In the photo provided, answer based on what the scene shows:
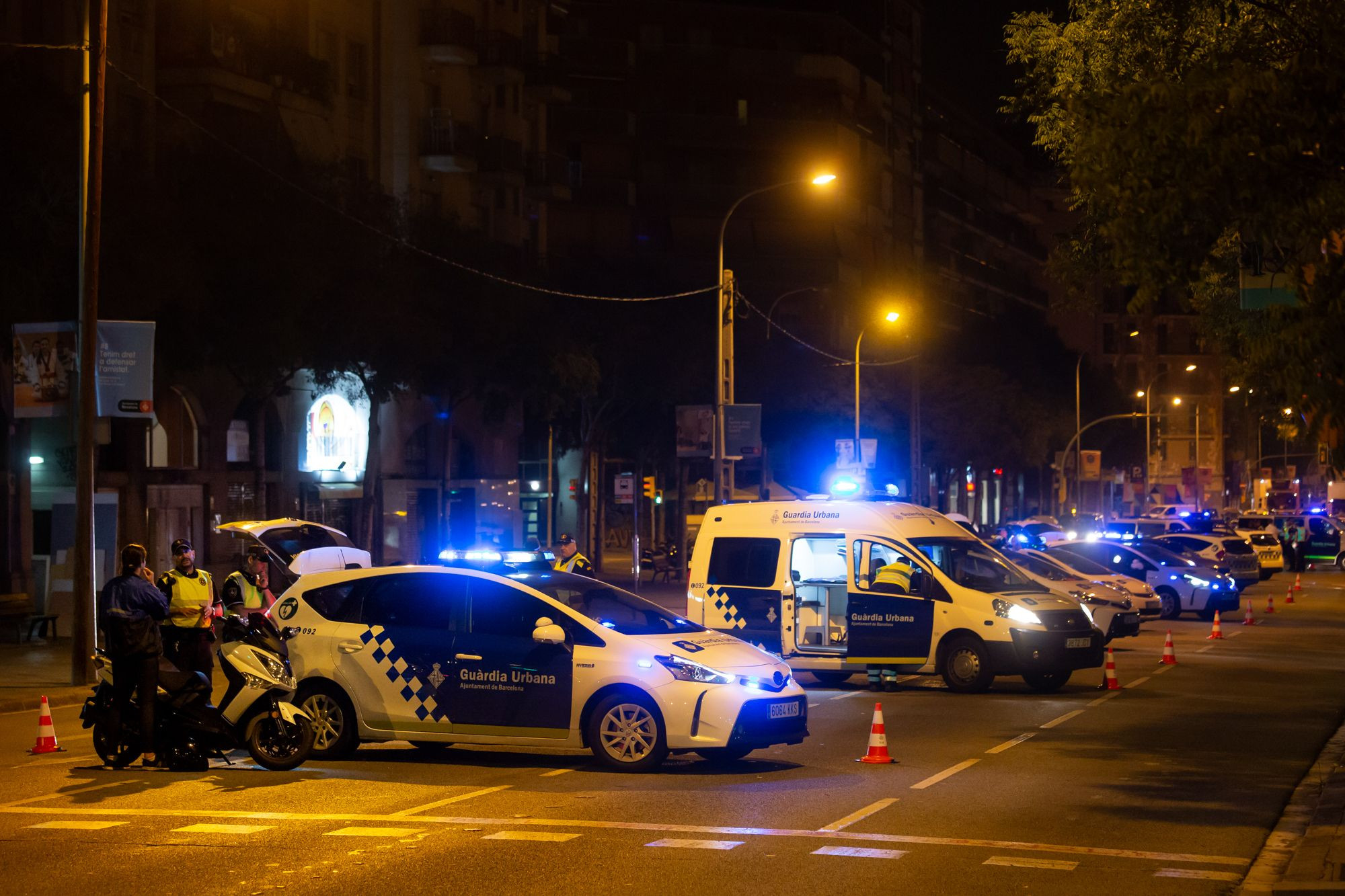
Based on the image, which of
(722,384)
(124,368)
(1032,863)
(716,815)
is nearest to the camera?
(1032,863)

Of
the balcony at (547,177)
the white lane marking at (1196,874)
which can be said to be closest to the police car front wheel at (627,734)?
the white lane marking at (1196,874)

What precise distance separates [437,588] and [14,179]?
16.7 meters

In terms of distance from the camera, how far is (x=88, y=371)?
21.7m

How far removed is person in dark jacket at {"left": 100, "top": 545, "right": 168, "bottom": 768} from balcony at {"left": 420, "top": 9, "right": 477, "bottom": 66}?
134ft

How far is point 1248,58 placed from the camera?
1477 centimetres

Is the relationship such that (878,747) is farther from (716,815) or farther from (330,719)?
(330,719)

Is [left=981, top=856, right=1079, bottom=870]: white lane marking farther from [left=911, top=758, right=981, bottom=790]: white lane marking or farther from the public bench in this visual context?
the public bench

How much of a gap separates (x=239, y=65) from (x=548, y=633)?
32089 mm

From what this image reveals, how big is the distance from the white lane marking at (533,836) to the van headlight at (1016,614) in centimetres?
1027

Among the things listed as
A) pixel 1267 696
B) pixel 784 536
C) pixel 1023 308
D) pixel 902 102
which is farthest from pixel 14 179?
pixel 1023 308

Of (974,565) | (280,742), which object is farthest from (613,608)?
(974,565)

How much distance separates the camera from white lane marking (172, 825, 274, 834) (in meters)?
10.8

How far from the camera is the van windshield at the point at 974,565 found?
2075 centimetres

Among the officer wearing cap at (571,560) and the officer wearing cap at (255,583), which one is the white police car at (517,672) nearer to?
the officer wearing cap at (255,583)
